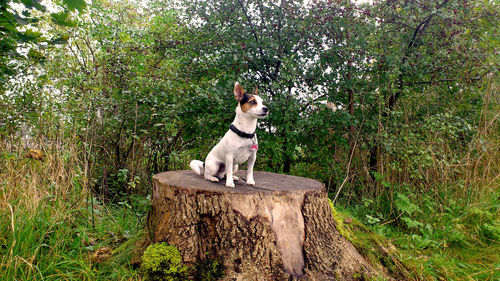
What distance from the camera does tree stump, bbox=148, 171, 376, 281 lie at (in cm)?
241

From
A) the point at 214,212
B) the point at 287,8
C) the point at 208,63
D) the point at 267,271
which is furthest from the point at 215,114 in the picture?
the point at 267,271

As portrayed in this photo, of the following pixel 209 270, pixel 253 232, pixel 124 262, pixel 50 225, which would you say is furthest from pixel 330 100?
pixel 50 225

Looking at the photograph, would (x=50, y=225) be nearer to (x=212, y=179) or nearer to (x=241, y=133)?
(x=212, y=179)

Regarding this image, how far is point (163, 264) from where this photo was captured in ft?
7.75

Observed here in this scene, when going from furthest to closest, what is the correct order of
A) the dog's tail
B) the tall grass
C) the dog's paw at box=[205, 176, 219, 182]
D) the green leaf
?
the dog's tail
the dog's paw at box=[205, 176, 219, 182]
the tall grass
the green leaf

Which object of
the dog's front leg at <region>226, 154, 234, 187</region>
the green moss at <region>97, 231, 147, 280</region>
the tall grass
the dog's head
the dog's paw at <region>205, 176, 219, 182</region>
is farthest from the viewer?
the dog's paw at <region>205, 176, 219, 182</region>

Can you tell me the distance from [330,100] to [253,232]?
2.66m

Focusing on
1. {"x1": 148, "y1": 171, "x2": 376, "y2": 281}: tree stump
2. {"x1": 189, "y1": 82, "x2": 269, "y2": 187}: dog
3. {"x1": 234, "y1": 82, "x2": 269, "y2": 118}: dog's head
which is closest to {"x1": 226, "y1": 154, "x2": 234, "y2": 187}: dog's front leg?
{"x1": 189, "y1": 82, "x2": 269, "y2": 187}: dog

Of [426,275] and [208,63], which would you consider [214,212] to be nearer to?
[426,275]

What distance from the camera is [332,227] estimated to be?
285 cm

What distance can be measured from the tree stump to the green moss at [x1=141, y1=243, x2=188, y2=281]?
2.5 inches

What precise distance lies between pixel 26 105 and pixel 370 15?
4.55m

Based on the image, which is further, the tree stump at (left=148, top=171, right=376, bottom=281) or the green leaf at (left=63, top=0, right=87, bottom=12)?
the tree stump at (left=148, top=171, right=376, bottom=281)

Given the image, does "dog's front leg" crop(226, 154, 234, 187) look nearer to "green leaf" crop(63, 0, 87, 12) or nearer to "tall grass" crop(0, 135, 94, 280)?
"tall grass" crop(0, 135, 94, 280)
